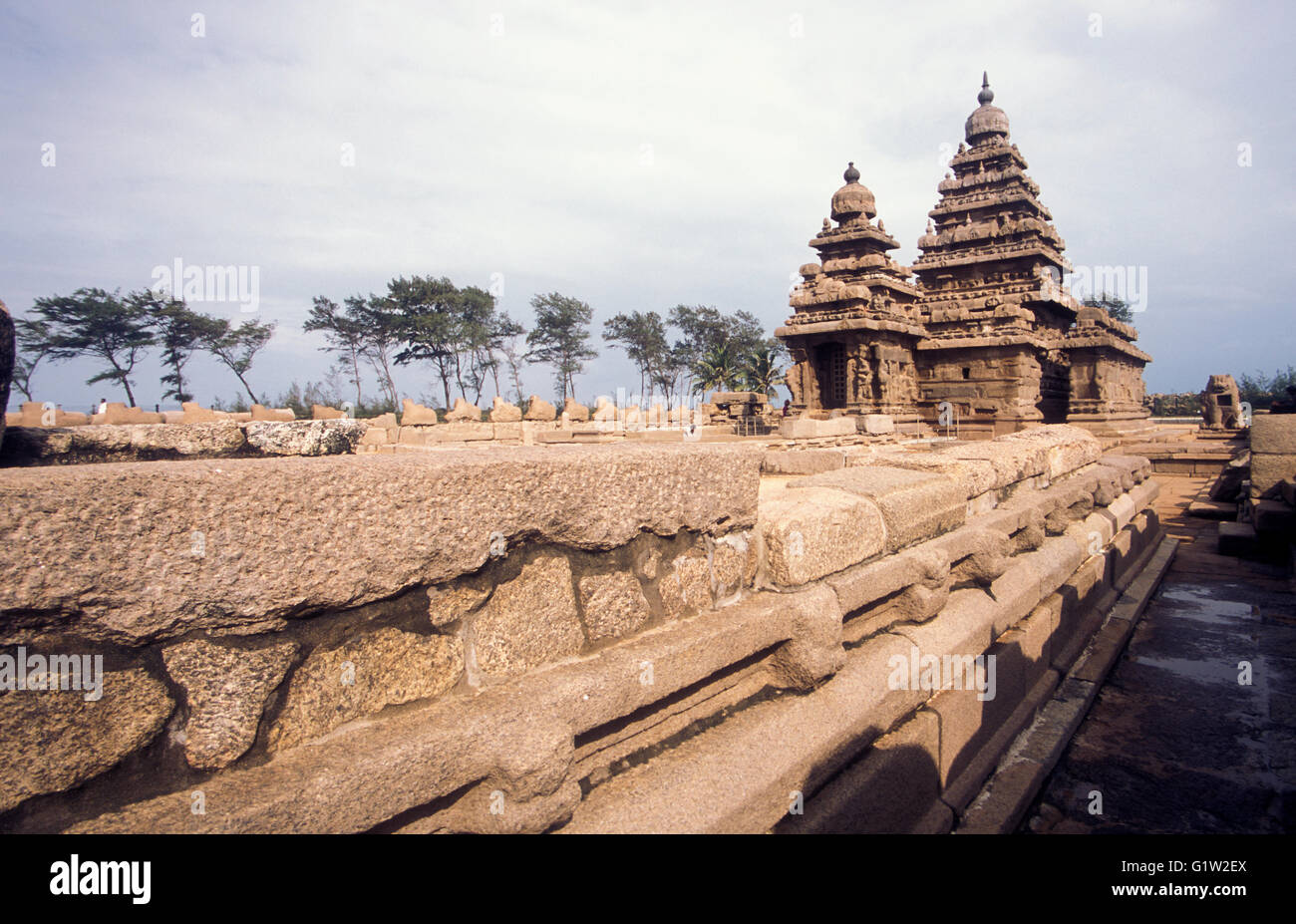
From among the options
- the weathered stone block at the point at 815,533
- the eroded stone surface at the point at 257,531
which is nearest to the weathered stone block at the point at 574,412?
the weathered stone block at the point at 815,533

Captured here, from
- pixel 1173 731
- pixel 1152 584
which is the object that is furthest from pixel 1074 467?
pixel 1173 731

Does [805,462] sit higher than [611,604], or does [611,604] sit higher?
[805,462]

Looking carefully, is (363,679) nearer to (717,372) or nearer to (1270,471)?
(1270,471)

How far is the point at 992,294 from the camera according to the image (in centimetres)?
1895

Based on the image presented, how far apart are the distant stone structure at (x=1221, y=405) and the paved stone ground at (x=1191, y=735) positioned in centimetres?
1783

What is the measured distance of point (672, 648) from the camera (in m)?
1.61

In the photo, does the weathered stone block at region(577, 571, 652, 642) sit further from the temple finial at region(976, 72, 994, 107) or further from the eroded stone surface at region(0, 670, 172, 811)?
the temple finial at region(976, 72, 994, 107)

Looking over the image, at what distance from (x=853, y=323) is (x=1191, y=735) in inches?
562

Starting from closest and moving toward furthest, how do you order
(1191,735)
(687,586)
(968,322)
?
(687,586)
(1191,735)
(968,322)

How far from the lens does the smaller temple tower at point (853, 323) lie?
16.8 m

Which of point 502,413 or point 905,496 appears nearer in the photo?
point 905,496

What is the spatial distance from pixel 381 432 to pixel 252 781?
12822 millimetres

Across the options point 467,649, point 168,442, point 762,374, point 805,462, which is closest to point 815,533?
point 467,649

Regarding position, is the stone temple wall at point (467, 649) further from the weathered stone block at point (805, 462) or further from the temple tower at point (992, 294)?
the temple tower at point (992, 294)
